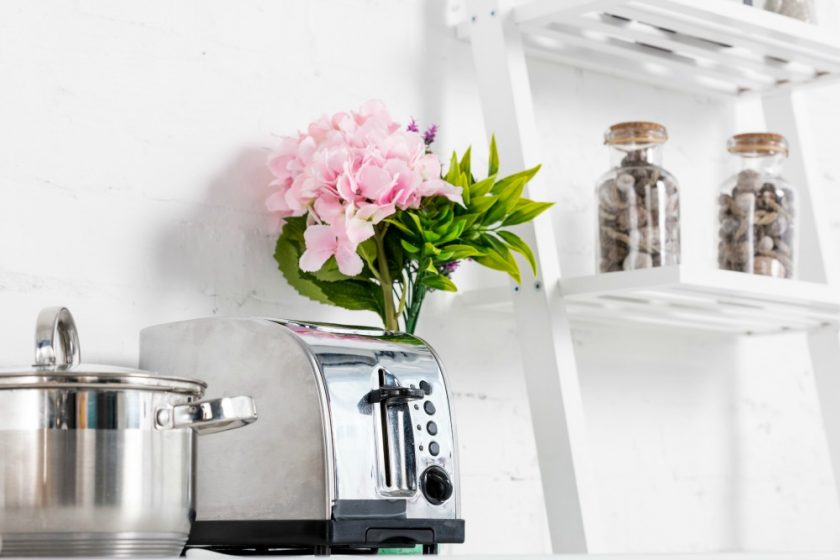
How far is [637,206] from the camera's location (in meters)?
1.81

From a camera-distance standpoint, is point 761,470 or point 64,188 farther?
point 761,470

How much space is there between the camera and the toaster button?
53.0 inches

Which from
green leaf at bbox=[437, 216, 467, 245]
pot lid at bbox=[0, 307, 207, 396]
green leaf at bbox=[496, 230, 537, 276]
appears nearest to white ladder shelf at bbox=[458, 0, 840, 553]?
green leaf at bbox=[496, 230, 537, 276]

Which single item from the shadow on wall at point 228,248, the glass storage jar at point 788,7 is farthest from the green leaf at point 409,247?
the glass storage jar at point 788,7

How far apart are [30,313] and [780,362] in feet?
4.48

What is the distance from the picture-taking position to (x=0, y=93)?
148 cm

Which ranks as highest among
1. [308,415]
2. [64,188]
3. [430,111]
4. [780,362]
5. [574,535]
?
[430,111]

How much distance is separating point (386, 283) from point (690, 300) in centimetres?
50

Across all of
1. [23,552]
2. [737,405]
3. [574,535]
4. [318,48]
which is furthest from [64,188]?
[737,405]

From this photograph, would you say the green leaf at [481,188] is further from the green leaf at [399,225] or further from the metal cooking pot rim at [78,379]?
the metal cooking pot rim at [78,379]

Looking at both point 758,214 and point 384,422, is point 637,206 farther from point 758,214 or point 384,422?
point 384,422

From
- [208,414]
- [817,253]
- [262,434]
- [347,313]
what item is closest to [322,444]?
[262,434]

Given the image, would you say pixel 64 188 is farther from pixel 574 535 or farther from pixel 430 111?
pixel 574 535

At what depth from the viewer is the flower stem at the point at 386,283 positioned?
156 centimetres
